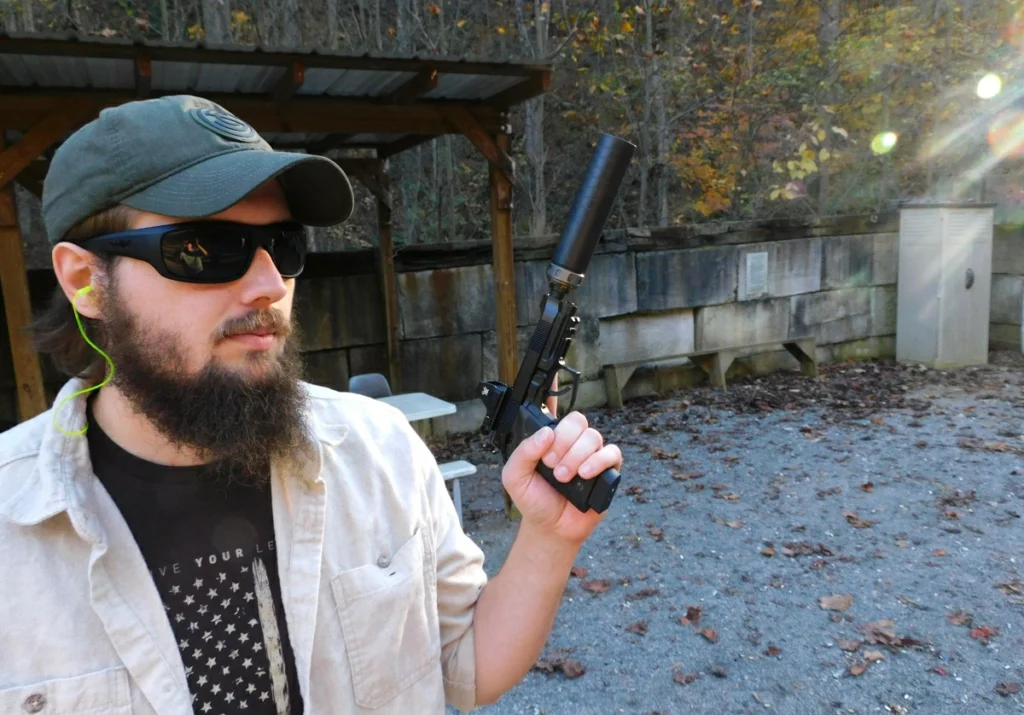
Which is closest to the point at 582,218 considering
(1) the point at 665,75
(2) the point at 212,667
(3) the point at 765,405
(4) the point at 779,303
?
(2) the point at 212,667

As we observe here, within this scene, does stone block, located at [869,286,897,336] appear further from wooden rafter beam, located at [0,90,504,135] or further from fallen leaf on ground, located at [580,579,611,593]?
fallen leaf on ground, located at [580,579,611,593]

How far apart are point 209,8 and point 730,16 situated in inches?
327

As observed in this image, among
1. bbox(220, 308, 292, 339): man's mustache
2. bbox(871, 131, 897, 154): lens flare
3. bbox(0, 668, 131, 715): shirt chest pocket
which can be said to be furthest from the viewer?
bbox(871, 131, 897, 154): lens flare

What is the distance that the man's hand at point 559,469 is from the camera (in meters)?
1.32

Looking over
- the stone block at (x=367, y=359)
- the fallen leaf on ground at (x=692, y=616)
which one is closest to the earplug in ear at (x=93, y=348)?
the fallen leaf on ground at (x=692, y=616)

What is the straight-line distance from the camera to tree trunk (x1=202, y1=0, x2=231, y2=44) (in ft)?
30.6

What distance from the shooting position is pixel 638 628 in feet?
12.6

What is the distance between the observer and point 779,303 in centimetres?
947

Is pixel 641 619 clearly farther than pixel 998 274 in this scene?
No

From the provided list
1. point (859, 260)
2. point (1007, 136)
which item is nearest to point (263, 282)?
point (859, 260)

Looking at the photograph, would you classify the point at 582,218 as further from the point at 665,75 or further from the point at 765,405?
the point at 665,75

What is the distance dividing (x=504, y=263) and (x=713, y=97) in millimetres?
8072

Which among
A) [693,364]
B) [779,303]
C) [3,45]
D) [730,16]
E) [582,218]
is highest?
[730,16]

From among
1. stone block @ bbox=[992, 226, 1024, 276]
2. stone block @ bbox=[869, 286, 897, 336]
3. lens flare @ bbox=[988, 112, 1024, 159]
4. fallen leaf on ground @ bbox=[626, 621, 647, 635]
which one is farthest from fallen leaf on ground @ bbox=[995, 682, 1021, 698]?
lens flare @ bbox=[988, 112, 1024, 159]
